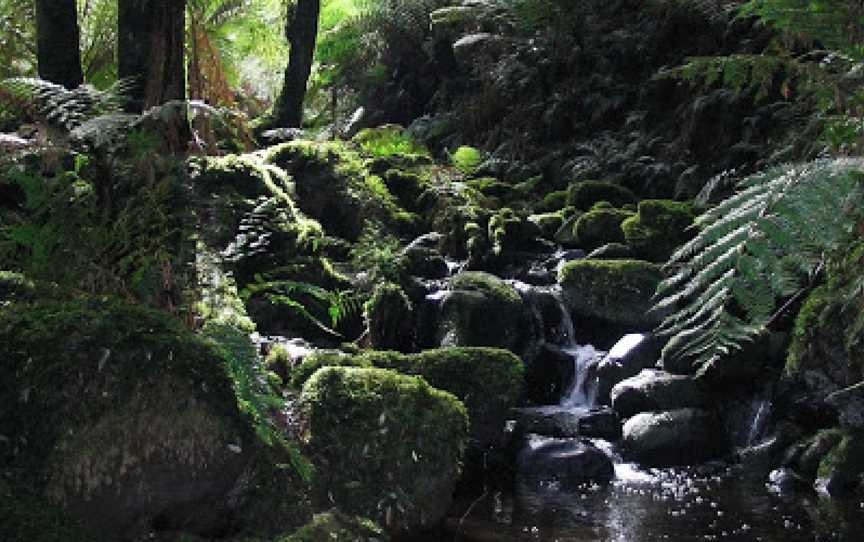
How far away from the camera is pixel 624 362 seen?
691 cm

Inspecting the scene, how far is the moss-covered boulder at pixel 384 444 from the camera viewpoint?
3.89m

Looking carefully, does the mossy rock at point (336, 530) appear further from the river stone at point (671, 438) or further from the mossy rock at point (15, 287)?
the river stone at point (671, 438)

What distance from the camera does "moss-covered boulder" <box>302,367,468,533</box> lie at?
12.8ft

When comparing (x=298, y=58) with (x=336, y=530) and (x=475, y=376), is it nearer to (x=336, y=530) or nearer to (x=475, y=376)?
(x=475, y=376)

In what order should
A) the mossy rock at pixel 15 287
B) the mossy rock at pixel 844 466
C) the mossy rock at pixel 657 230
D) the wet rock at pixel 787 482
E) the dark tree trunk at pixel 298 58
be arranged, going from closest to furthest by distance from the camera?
the mossy rock at pixel 15 287, the mossy rock at pixel 844 466, the wet rock at pixel 787 482, the mossy rock at pixel 657 230, the dark tree trunk at pixel 298 58

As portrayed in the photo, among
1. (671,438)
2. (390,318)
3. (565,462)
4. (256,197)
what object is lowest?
(565,462)

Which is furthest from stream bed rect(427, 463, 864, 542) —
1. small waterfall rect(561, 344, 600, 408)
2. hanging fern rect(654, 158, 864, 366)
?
hanging fern rect(654, 158, 864, 366)

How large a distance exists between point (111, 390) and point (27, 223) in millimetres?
1115

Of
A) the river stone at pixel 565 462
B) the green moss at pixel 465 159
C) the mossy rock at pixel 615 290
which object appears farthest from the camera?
the green moss at pixel 465 159

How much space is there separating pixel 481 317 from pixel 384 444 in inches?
125

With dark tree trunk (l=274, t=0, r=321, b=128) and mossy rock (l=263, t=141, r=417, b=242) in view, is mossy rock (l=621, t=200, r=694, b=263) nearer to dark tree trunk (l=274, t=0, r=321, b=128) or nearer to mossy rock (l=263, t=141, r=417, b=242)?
mossy rock (l=263, t=141, r=417, b=242)

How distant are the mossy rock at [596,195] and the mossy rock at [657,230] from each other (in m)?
1.33

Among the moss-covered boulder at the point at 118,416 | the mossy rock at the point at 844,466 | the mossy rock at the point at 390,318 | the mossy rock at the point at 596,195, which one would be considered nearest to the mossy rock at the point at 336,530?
the moss-covered boulder at the point at 118,416

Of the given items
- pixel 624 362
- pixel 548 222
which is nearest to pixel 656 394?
pixel 624 362
